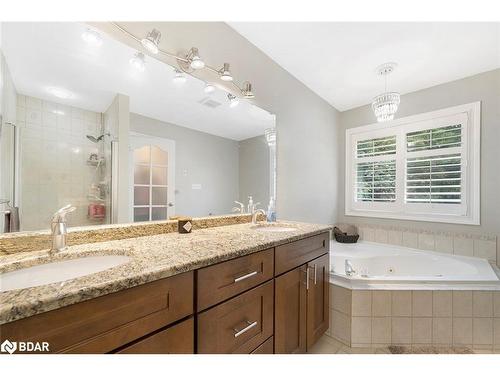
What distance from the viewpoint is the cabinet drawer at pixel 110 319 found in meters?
0.50

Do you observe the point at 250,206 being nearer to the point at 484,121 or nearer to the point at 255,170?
the point at 255,170

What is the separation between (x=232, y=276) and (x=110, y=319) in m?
0.43

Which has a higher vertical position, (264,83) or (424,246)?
(264,83)

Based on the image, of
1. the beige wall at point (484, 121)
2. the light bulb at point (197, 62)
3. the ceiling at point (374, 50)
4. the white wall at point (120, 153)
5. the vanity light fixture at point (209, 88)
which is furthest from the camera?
the beige wall at point (484, 121)

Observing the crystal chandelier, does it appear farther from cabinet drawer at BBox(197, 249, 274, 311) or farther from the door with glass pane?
the door with glass pane

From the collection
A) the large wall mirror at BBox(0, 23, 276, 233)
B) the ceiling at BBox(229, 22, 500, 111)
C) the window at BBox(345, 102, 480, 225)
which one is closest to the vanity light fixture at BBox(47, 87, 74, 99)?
the large wall mirror at BBox(0, 23, 276, 233)

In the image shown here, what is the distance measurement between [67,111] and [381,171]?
3.04 metres

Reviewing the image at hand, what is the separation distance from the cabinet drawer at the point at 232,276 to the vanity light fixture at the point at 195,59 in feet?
3.60

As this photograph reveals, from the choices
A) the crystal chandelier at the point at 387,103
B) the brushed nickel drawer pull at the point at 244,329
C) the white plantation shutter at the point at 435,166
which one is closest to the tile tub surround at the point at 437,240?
the white plantation shutter at the point at 435,166

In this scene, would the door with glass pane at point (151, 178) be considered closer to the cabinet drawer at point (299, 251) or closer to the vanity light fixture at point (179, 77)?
the vanity light fixture at point (179, 77)

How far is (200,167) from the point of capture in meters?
1.47
